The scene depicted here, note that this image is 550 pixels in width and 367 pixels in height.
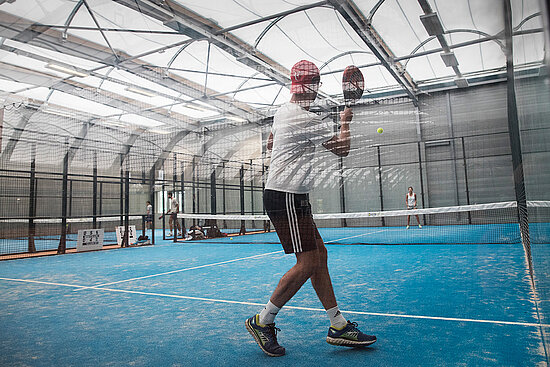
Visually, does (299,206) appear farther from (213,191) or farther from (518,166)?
(213,191)

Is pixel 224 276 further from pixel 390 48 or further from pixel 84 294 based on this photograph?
pixel 390 48

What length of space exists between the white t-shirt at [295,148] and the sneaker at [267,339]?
2.07 feet

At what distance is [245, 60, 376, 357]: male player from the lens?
170 centimetres

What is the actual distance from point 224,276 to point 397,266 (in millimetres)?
1800

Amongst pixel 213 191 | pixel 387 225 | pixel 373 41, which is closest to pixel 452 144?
pixel 387 225

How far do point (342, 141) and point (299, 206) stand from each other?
1.27 feet

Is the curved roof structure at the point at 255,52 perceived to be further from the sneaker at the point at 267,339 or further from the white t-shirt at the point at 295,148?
the sneaker at the point at 267,339

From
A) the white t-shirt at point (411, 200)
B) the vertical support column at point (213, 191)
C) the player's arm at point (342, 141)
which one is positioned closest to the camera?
the player's arm at point (342, 141)

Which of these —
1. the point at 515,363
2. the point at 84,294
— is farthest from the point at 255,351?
the point at 84,294

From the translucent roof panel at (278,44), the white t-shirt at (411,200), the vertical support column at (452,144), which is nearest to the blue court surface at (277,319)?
the translucent roof panel at (278,44)

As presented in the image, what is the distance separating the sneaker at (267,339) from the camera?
1.65 m

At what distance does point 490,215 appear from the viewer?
9.70m

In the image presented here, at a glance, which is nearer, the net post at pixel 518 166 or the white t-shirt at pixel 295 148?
the white t-shirt at pixel 295 148

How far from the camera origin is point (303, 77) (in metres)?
1.87
